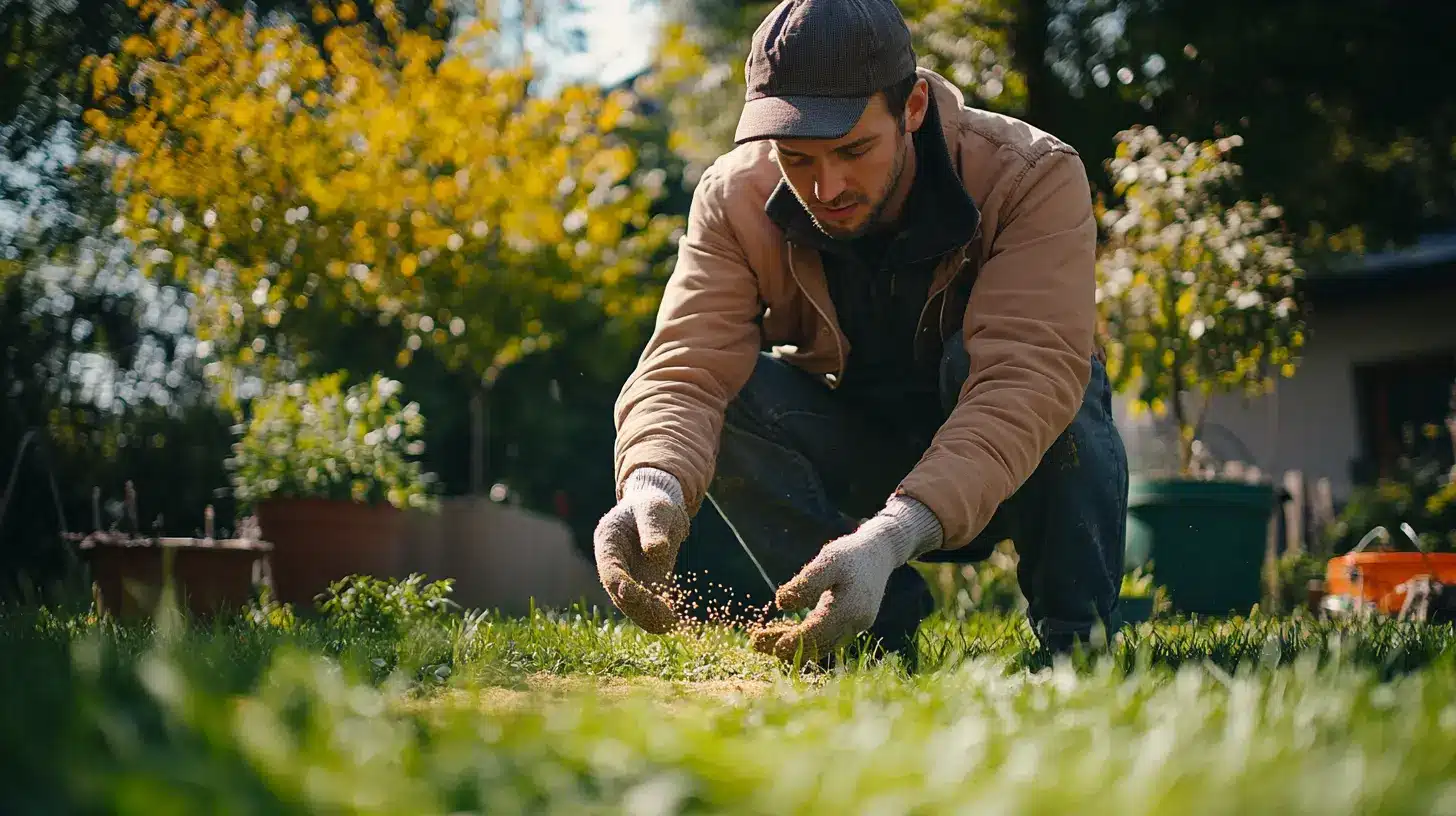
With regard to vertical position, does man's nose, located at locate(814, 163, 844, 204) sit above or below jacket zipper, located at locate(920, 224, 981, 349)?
Answer: above

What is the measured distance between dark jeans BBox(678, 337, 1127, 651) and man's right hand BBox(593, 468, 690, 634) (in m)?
0.48

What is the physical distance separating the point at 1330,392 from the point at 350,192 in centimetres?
802

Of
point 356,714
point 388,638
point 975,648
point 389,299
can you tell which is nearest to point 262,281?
point 389,299

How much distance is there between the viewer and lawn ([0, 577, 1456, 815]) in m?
1.11

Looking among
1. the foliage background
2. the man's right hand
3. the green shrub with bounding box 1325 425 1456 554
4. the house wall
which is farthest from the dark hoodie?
the house wall

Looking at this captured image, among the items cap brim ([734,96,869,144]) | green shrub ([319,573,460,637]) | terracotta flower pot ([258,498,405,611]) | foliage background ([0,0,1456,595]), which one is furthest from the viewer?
foliage background ([0,0,1456,595])

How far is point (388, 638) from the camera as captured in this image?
106 inches

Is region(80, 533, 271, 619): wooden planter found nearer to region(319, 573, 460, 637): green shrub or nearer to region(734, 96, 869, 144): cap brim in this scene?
region(319, 573, 460, 637): green shrub

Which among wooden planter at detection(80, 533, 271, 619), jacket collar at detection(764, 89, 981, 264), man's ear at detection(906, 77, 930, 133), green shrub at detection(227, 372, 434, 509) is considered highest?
man's ear at detection(906, 77, 930, 133)

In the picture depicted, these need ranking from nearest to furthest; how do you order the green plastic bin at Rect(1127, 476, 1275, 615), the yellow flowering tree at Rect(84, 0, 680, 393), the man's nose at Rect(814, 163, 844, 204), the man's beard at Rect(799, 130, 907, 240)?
the man's nose at Rect(814, 163, 844, 204) → the man's beard at Rect(799, 130, 907, 240) → the green plastic bin at Rect(1127, 476, 1275, 615) → the yellow flowering tree at Rect(84, 0, 680, 393)

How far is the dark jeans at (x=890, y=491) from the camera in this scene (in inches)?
102

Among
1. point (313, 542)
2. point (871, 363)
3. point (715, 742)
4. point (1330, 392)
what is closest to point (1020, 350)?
point (871, 363)

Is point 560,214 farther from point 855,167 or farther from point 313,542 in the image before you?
point 855,167

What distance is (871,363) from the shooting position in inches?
117
